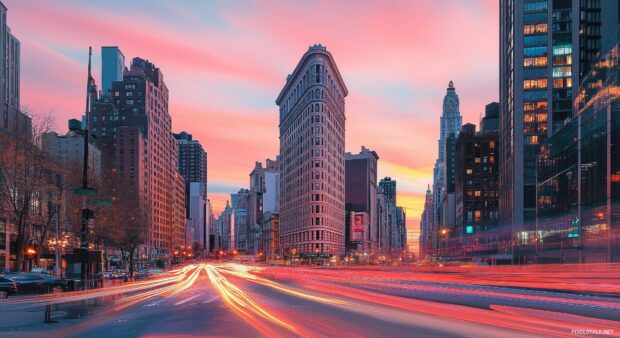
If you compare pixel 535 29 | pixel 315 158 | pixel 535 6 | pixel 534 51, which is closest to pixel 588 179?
pixel 534 51

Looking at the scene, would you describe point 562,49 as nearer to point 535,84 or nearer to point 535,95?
point 535,84

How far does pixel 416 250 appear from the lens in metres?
155

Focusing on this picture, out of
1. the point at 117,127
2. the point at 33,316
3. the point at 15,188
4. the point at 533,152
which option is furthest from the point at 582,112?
the point at 117,127

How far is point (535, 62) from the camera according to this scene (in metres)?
126

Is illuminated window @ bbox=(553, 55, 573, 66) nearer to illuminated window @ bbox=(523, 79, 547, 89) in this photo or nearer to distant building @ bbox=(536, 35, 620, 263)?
illuminated window @ bbox=(523, 79, 547, 89)

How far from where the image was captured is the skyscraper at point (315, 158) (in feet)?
498

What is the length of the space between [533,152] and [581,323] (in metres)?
114

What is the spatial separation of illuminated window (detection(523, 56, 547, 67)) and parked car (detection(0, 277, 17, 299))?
114 meters

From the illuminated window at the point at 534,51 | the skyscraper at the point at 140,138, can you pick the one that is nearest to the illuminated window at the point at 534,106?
the illuminated window at the point at 534,51

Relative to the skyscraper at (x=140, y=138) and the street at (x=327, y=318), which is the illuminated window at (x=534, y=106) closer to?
the skyscraper at (x=140, y=138)

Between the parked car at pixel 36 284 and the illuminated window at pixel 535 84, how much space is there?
109527mm

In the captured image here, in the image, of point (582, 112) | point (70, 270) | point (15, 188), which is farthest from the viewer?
point (582, 112)

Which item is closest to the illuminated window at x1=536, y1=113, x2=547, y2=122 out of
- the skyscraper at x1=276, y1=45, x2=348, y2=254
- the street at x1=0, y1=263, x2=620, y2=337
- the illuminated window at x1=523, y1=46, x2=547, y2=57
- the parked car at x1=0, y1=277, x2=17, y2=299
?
the illuminated window at x1=523, y1=46, x2=547, y2=57

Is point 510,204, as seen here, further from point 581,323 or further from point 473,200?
point 581,323
